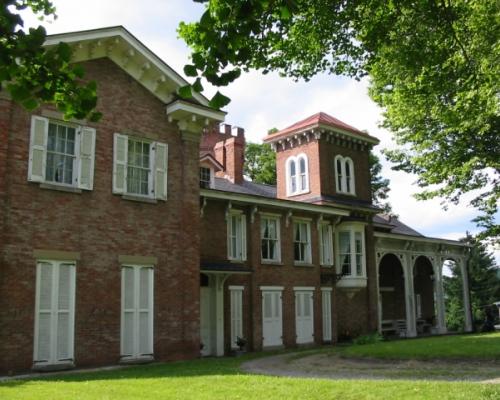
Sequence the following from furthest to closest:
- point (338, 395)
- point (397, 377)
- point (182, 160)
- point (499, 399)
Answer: point (182, 160) < point (397, 377) < point (338, 395) < point (499, 399)

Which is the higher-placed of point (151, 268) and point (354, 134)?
point (354, 134)

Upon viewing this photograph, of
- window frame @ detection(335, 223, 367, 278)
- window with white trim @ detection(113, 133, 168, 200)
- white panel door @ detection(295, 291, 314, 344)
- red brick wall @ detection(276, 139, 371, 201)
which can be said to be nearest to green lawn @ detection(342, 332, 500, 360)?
white panel door @ detection(295, 291, 314, 344)

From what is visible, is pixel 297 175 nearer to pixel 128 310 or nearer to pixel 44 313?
pixel 128 310

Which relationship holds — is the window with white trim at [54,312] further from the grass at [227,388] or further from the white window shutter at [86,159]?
→ the white window shutter at [86,159]

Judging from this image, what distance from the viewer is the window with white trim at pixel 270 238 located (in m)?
23.5

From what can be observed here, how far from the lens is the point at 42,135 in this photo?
49.7 feet

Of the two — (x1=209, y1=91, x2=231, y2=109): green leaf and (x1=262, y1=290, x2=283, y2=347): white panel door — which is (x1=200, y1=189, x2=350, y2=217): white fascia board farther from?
(x1=209, y1=91, x2=231, y2=109): green leaf

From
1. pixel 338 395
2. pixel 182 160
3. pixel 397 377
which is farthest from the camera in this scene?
pixel 182 160

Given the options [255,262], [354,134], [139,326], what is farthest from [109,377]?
[354,134]

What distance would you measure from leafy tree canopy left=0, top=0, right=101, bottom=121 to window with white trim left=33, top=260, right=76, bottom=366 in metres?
9.44

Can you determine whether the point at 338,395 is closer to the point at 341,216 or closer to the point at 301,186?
the point at 341,216

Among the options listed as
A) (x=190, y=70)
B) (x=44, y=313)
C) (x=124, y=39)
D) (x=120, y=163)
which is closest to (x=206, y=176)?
(x=120, y=163)

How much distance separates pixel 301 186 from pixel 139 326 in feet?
46.3

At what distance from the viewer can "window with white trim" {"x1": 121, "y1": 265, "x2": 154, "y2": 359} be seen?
638 inches
